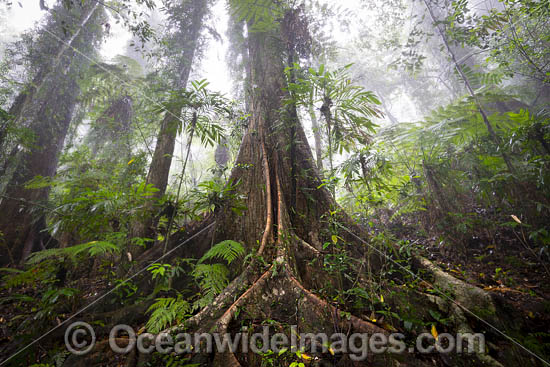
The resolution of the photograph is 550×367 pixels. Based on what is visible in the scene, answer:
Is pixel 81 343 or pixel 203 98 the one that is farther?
pixel 203 98

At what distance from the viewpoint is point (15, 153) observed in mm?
5016

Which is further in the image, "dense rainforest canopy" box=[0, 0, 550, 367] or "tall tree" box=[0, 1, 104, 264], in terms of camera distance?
"tall tree" box=[0, 1, 104, 264]

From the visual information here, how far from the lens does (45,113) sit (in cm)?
587

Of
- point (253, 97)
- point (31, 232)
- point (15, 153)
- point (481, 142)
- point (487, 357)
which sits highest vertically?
point (253, 97)

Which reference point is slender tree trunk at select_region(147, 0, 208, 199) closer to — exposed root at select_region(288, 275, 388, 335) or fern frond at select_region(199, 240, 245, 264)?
fern frond at select_region(199, 240, 245, 264)

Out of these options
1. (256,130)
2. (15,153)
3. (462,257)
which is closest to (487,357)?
(462,257)

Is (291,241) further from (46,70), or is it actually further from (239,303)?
(46,70)

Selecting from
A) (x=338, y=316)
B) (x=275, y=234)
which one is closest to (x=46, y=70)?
(x=275, y=234)

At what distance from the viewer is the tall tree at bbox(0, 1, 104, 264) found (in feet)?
15.3

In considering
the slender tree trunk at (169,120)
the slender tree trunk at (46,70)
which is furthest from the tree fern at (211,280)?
the slender tree trunk at (46,70)

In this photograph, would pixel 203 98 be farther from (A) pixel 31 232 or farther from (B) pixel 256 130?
(A) pixel 31 232

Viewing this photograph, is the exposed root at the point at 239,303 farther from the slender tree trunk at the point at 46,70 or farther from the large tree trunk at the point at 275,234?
the slender tree trunk at the point at 46,70

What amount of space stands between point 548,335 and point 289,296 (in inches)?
72.7

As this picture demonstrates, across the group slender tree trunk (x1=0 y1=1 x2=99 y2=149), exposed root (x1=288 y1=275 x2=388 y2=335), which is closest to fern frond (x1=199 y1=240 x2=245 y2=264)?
exposed root (x1=288 y1=275 x2=388 y2=335)
